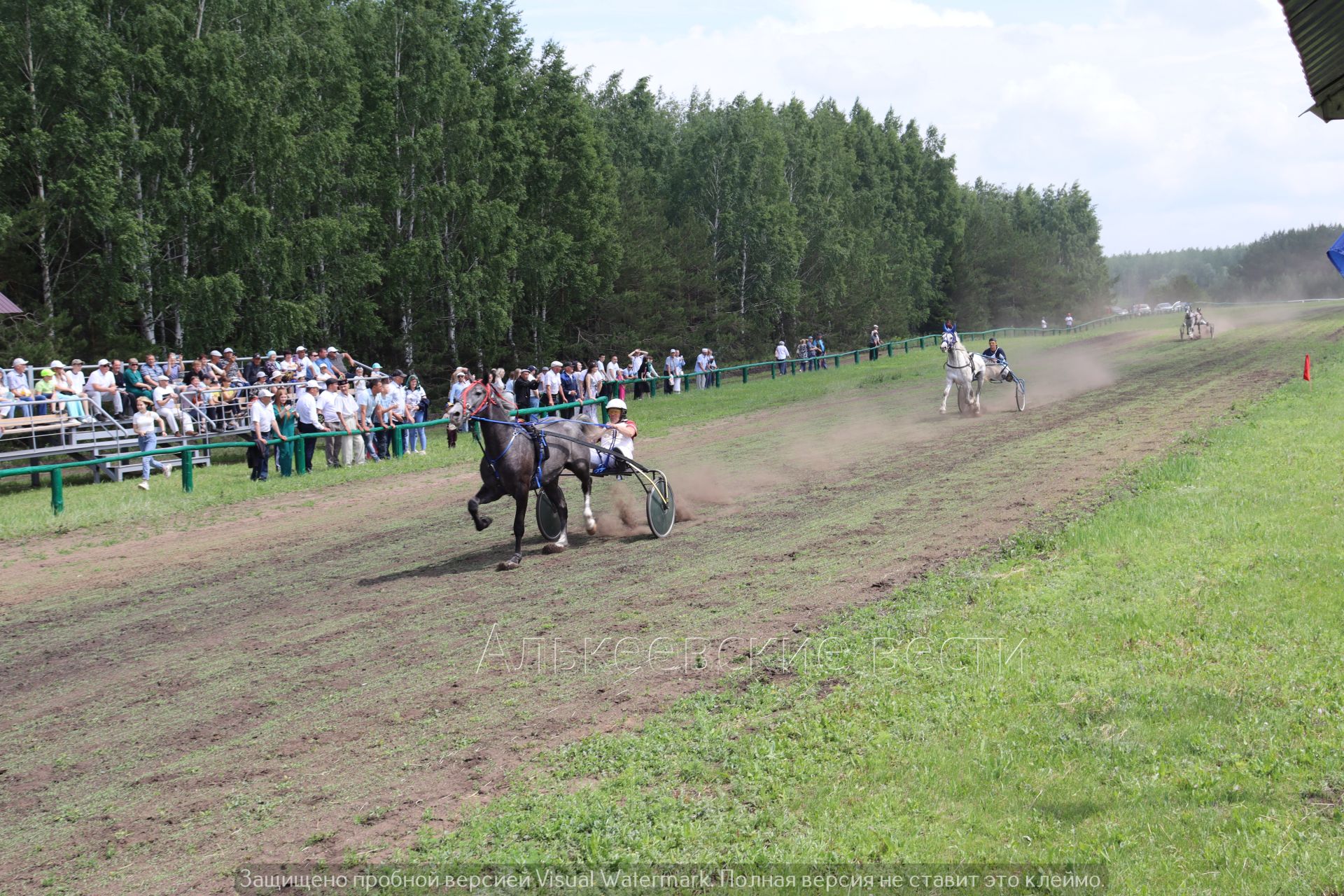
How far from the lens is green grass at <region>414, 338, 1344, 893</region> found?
5.03 m

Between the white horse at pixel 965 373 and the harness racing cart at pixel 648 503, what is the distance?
1364 cm

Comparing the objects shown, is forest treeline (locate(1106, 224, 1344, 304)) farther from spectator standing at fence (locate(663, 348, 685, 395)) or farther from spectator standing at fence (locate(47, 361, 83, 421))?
spectator standing at fence (locate(47, 361, 83, 421))

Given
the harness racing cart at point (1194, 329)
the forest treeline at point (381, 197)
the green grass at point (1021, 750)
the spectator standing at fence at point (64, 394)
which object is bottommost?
the green grass at point (1021, 750)

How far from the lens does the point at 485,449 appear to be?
11.4 metres

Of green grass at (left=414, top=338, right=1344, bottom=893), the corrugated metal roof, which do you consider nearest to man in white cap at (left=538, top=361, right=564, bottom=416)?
green grass at (left=414, top=338, right=1344, bottom=893)

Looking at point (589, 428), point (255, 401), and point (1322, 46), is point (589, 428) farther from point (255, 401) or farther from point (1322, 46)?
point (255, 401)

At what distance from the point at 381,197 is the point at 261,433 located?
70.2 ft

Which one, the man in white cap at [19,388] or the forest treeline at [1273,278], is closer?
the man in white cap at [19,388]

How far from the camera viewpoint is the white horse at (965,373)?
81.3 ft

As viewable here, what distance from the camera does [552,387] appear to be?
27.3m

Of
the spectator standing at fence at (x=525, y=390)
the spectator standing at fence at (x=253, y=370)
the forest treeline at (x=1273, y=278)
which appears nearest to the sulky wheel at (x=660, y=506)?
the spectator standing at fence at (x=525, y=390)

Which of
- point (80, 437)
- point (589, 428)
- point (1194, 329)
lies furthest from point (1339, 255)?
point (1194, 329)

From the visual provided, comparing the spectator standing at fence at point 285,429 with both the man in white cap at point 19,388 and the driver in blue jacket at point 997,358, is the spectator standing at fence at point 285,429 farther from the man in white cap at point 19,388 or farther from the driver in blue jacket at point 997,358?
the driver in blue jacket at point 997,358

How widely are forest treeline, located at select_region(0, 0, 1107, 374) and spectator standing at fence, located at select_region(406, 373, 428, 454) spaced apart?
25.0 ft
